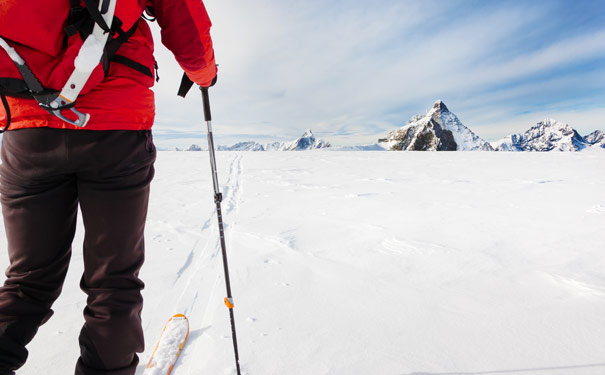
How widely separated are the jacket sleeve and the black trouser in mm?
428

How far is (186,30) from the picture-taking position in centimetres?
116

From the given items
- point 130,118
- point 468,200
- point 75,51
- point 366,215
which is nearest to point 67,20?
point 75,51

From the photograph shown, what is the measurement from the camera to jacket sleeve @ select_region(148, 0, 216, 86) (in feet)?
3.68

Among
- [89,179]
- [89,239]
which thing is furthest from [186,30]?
[89,239]

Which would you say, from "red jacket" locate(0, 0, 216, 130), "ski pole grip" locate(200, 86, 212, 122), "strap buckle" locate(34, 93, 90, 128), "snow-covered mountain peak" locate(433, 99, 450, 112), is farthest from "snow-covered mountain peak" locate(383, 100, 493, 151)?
"strap buckle" locate(34, 93, 90, 128)

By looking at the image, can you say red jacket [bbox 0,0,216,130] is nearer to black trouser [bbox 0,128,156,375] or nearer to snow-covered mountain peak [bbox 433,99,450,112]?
black trouser [bbox 0,128,156,375]

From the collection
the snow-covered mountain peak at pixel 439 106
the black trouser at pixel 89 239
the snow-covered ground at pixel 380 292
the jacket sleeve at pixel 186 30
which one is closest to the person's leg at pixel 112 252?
the black trouser at pixel 89 239

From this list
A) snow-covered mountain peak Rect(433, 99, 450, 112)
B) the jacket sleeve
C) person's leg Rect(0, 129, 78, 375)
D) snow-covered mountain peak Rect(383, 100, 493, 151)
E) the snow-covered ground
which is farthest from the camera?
snow-covered mountain peak Rect(433, 99, 450, 112)

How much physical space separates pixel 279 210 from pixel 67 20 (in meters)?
3.90

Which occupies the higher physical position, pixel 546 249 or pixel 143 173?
pixel 143 173

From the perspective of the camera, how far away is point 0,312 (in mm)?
1020

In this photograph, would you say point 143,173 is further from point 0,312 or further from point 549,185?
point 549,185

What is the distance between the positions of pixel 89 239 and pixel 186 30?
93 centimetres

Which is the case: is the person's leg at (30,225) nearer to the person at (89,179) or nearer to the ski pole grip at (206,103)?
the person at (89,179)
